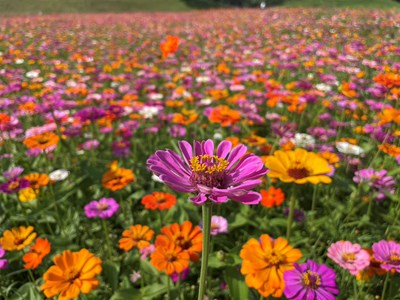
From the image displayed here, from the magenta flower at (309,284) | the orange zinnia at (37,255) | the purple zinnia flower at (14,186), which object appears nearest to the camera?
the magenta flower at (309,284)

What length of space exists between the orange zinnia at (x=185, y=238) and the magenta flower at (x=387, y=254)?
67 cm

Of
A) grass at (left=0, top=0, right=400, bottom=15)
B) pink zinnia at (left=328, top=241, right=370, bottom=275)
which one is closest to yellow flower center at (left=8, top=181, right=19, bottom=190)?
pink zinnia at (left=328, top=241, right=370, bottom=275)

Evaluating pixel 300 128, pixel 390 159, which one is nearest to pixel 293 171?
pixel 390 159

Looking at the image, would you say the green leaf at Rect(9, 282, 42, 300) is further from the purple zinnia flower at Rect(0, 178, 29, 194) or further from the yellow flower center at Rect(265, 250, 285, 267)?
the yellow flower center at Rect(265, 250, 285, 267)

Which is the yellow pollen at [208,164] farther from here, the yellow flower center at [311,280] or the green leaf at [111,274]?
the green leaf at [111,274]

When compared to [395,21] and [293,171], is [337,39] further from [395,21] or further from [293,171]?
[293,171]

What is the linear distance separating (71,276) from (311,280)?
Answer: 2.85 ft

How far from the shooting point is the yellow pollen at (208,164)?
735mm

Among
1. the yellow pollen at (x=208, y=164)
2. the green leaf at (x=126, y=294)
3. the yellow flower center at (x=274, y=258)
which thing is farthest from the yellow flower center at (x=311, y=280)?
the green leaf at (x=126, y=294)

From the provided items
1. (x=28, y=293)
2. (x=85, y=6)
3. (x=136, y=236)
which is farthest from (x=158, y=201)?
(x=85, y=6)

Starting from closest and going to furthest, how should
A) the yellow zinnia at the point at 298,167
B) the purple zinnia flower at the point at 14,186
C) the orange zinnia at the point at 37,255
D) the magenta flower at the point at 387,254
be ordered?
the magenta flower at the point at 387,254 < the yellow zinnia at the point at 298,167 < the orange zinnia at the point at 37,255 < the purple zinnia flower at the point at 14,186

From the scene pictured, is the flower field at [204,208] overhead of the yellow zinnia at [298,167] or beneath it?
beneath

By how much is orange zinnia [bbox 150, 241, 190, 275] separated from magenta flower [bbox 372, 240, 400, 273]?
0.71 metres

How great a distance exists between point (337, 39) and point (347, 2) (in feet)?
50.8
